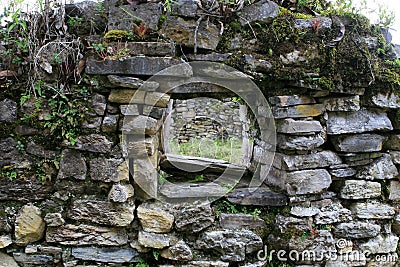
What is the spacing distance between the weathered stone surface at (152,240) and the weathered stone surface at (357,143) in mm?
1512

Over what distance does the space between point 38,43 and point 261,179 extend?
6.67ft

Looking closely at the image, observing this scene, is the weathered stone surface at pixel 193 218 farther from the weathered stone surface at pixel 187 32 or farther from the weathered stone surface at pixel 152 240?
the weathered stone surface at pixel 187 32

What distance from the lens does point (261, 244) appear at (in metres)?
2.56

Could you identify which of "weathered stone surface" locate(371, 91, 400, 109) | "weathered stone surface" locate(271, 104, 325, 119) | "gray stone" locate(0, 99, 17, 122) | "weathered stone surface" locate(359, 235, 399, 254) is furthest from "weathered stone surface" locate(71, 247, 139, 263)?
"weathered stone surface" locate(371, 91, 400, 109)

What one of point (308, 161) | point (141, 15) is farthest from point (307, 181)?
point (141, 15)

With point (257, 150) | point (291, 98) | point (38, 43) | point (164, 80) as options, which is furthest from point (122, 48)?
point (257, 150)

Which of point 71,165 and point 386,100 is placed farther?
point 386,100

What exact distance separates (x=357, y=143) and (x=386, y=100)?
1.39 ft

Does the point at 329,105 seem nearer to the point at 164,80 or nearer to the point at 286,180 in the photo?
the point at 286,180

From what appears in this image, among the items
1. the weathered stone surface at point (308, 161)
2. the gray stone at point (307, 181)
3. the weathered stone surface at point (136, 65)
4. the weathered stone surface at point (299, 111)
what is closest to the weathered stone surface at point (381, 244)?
the gray stone at point (307, 181)

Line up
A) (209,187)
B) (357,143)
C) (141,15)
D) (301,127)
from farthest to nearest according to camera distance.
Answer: (209,187) < (357,143) < (301,127) < (141,15)

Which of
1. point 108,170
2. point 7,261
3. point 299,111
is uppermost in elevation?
point 299,111

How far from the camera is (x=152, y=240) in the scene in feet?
8.03

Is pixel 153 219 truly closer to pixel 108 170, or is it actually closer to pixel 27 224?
pixel 108 170
